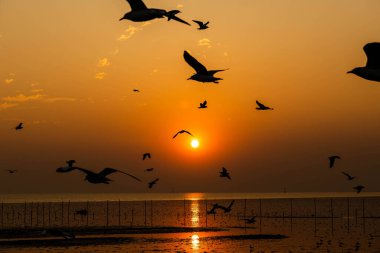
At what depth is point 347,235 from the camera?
88.5 meters

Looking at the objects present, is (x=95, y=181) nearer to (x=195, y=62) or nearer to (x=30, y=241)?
(x=195, y=62)

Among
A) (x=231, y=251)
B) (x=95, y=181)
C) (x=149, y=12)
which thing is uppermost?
(x=149, y=12)

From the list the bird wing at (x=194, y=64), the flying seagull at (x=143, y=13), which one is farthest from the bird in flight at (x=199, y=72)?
the flying seagull at (x=143, y=13)

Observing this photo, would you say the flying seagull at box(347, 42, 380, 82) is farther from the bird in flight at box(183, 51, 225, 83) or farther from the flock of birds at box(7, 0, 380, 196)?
the bird in flight at box(183, 51, 225, 83)

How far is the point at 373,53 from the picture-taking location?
20.8 meters

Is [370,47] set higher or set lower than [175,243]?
higher

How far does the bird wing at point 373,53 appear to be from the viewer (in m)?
20.3

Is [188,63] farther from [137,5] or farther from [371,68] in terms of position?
[371,68]

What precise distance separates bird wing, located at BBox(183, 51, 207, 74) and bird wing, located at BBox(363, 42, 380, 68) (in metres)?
9.66

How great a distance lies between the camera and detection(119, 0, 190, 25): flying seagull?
2467cm

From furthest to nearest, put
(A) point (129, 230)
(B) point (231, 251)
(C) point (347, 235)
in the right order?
(A) point (129, 230) < (C) point (347, 235) < (B) point (231, 251)

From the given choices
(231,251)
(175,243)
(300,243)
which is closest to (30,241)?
(175,243)

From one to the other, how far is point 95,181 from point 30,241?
5287cm

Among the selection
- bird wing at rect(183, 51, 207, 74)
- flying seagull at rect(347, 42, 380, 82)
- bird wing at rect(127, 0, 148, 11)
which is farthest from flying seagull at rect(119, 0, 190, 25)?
flying seagull at rect(347, 42, 380, 82)
